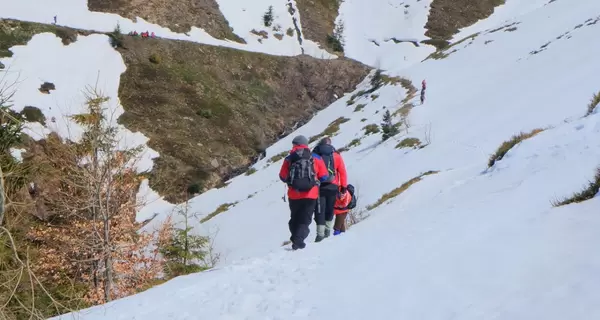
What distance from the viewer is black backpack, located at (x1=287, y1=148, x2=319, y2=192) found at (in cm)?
828

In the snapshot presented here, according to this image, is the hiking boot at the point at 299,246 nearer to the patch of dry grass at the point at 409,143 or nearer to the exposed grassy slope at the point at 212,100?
the patch of dry grass at the point at 409,143

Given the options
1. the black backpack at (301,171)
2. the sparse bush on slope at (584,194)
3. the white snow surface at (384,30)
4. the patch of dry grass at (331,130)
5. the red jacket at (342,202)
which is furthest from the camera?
the white snow surface at (384,30)

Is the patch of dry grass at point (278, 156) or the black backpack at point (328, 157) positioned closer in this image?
the black backpack at point (328, 157)

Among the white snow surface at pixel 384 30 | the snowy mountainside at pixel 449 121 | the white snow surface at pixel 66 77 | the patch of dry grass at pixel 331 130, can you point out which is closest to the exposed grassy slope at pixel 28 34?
the white snow surface at pixel 66 77

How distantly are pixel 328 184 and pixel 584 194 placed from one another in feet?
15.2

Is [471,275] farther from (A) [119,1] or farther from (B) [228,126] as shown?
(A) [119,1]

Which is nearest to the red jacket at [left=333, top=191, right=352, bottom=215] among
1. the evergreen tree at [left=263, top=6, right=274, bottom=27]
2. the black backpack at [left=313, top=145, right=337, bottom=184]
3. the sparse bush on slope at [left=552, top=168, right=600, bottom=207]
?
the black backpack at [left=313, top=145, right=337, bottom=184]

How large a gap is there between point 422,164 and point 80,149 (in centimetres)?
1276

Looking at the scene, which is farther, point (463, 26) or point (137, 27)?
point (463, 26)

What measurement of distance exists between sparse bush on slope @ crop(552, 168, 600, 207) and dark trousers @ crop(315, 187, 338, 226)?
4321 mm

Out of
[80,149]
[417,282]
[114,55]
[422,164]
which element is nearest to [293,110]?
[114,55]

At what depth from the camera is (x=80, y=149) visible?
15.1 meters

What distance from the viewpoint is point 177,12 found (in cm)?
5656

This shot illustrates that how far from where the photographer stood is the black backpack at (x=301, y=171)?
828 cm
